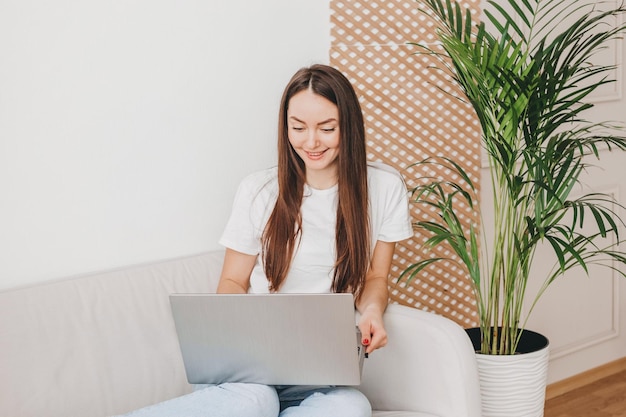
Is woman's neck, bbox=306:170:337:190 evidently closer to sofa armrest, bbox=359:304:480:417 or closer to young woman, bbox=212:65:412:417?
young woman, bbox=212:65:412:417

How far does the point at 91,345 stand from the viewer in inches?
79.4

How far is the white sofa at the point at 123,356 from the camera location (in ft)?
6.27

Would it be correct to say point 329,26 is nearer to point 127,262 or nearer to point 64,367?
point 127,262

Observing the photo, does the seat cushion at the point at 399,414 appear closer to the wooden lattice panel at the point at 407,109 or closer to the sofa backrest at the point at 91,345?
the sofa backrest at the point at 91,345

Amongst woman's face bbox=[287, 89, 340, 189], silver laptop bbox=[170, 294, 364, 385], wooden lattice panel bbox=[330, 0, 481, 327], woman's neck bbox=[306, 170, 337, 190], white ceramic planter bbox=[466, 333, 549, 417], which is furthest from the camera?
wooden lattice panel bbox=[330, 0, 481, 327]

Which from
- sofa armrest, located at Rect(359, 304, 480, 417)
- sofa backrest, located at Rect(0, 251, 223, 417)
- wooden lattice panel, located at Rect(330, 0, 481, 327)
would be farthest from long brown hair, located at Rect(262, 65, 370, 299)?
wooden lattice panel, located at Rect(330, 0, 481, 327)

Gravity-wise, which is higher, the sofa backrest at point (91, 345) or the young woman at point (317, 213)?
the young woman at point (317, 213)

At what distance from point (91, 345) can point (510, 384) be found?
1250 mm

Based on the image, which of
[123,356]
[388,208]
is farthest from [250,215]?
[123,356]

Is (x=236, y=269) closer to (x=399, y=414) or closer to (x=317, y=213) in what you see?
(x=317, y=213)

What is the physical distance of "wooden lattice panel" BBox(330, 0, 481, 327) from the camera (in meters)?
2.70

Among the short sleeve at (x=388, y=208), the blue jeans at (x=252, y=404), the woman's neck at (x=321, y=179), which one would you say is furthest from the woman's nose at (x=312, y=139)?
the blue jeans at (x=252, y=404)

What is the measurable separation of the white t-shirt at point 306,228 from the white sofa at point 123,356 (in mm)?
212

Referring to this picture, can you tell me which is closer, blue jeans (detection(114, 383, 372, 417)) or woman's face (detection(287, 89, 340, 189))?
blue jeans (detection(114, 383, 372, 417))
